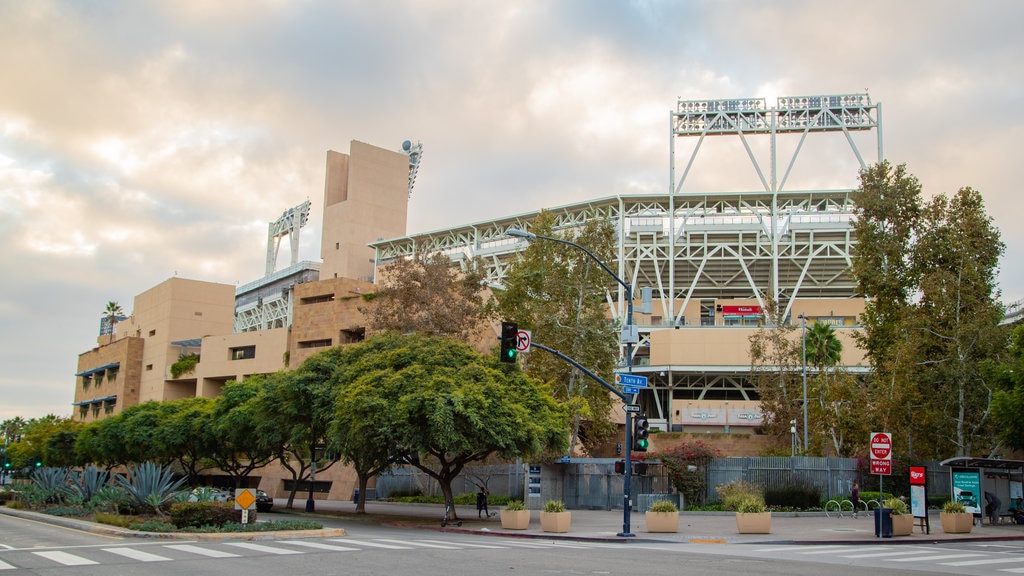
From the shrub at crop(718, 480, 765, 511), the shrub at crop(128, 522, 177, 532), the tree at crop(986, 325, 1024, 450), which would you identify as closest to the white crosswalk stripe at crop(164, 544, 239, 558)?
the shrub at crop(128, 522, 177, 532)

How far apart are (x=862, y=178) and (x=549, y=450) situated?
84.4 feet

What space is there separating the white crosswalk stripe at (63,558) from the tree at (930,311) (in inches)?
1499

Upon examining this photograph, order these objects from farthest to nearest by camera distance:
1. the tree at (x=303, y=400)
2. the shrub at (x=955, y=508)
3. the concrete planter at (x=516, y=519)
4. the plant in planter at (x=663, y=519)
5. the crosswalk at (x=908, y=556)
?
the tree at (x=303, y=400), the concrete planter at (x=516, y=519), the plant in planter at (x=663, y=519), the shrub at (x=955, y=508), the crosswalk at (x=908, y=556)

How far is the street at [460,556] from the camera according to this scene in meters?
16.7

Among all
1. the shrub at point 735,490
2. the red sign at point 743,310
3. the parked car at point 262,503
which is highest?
the red sign at point 743,310

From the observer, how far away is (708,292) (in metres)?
100

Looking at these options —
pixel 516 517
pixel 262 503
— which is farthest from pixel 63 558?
pixel 262 503

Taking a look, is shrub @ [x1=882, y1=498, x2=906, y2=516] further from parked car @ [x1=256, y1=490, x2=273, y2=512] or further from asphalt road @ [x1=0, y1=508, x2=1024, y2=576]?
parked car @ [x1=256, y1=490, x2=273, y2=512]

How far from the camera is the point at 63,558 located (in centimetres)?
1792

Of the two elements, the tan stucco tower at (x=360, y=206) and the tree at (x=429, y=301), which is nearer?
the tree at (x=429, y=301)

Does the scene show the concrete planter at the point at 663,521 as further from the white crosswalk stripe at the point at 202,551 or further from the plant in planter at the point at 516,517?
the white crosswalk stripe at the point at 202,551

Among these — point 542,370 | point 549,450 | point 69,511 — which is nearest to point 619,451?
point 542,370

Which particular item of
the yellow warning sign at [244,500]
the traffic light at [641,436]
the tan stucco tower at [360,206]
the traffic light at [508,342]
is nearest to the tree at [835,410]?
the traffic light at [641,436]

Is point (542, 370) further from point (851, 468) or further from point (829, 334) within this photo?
point (829, 334)
